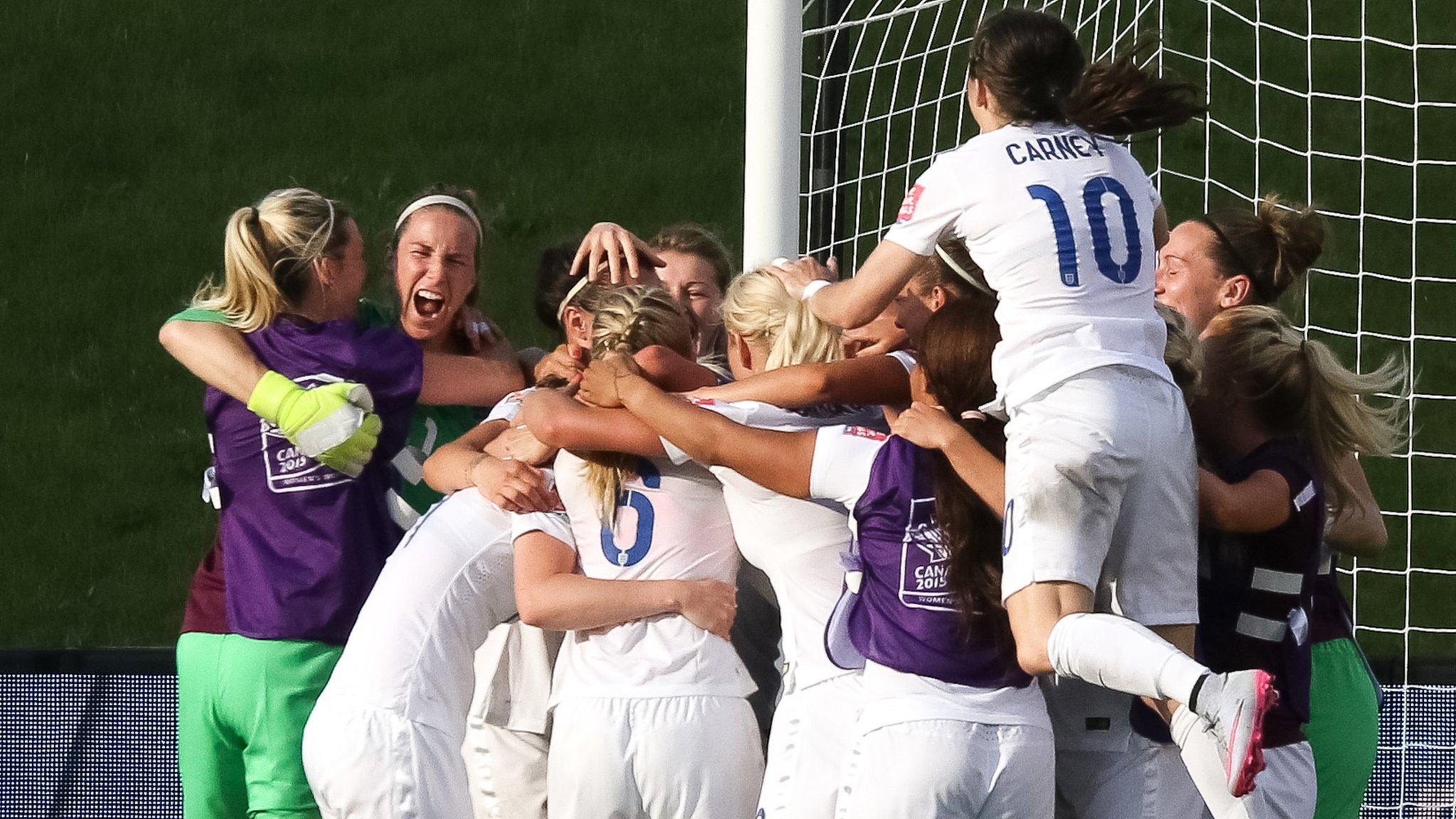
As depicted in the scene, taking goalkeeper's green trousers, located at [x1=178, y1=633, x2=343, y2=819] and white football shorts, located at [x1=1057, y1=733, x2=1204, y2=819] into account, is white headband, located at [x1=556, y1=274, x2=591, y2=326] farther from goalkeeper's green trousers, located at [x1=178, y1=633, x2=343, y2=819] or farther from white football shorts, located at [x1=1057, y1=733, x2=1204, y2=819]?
white football shorts, located at [x1=1057, y1=733, x2=1204, y2=819]

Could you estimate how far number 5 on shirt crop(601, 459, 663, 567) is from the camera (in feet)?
12.2

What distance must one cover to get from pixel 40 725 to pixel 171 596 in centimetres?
416

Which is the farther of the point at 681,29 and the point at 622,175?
the point at 681,29

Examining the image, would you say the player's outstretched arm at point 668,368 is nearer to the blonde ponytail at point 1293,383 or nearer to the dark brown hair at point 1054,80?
the dark brown hair at point 1054,80

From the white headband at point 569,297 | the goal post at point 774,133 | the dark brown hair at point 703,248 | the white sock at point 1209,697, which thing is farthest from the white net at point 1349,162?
the white sock at point 1209,697

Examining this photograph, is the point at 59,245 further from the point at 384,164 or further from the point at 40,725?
the point at 40,725

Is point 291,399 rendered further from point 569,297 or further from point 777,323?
point 777,323

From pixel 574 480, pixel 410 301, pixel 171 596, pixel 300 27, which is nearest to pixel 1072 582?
pixel 574 480

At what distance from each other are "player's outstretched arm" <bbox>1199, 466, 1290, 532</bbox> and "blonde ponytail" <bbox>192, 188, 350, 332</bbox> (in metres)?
2.12

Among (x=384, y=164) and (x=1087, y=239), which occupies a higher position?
(x=1087, y=239)

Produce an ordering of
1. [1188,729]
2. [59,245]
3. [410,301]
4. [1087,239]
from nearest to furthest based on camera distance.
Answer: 1. [1188,729]
2. [1087,239]
3. [410,301]
4. [59,245]

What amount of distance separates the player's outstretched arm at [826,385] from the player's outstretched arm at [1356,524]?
1.11 meters

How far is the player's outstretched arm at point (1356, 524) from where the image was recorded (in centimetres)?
411

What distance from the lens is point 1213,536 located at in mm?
3750
